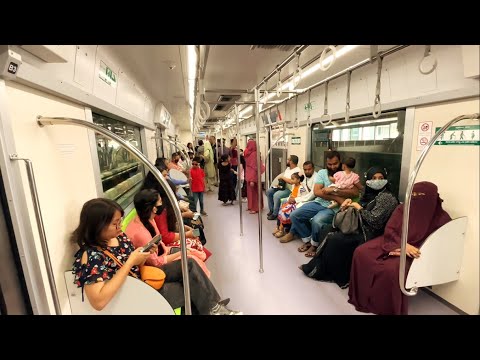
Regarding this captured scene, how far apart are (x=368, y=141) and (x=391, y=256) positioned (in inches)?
60.0

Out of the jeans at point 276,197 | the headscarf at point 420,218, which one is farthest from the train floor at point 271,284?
the jeans at point 276,197

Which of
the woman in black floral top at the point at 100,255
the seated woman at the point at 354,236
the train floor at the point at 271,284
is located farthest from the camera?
the seated woman at the point at 354,236

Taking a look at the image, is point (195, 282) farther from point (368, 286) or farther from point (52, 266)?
point (368, 286)

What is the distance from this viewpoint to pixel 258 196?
2186 millimetres

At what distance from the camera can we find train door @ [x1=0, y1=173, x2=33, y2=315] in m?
0.90

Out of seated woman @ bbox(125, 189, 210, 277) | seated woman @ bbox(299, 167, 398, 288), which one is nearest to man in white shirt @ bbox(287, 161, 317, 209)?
seated woman @ bbox(299, 167, 398, 288)

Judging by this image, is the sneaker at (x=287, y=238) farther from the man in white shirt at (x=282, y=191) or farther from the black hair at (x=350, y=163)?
the black hair at (x=350, y=163)

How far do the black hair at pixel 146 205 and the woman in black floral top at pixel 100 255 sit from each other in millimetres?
409

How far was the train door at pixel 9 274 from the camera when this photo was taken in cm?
90

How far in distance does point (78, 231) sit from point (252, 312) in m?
1.52

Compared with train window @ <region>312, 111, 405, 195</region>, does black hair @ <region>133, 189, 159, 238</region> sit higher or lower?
lower

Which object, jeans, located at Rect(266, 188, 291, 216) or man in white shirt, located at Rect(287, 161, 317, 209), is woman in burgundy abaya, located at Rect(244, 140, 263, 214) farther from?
man in white shirt, located at Rect(287, 161, 317, 209)

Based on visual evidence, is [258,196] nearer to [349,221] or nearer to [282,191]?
[349,221]

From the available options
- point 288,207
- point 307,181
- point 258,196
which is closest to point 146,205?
point 258,196
